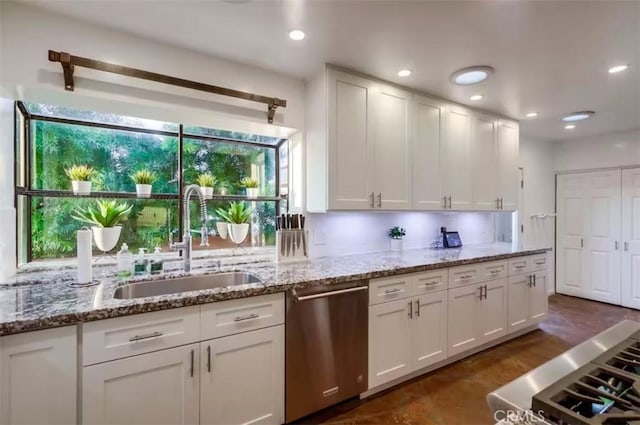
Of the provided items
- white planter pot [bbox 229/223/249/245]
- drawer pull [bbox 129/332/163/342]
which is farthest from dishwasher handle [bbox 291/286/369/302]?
white planter pot [bbox 229/223/249/245]

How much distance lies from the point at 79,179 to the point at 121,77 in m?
0.74

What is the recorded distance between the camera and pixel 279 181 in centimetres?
298

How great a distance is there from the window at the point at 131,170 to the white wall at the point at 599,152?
4.87 m

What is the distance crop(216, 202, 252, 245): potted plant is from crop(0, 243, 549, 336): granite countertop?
20 centimetres

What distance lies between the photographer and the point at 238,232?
2.64 m

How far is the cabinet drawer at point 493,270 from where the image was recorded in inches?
118

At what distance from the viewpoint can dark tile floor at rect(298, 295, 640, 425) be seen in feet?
6.95

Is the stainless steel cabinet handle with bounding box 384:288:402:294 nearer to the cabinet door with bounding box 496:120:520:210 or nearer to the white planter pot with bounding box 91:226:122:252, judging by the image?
the white planter pot with bounding box 91:226:122:252

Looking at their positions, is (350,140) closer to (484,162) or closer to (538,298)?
(484,162)

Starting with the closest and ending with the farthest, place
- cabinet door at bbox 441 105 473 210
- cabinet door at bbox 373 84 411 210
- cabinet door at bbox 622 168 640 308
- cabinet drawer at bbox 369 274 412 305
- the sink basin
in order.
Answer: the sink basin
cabinet drawer at bbox 369 274 412 305
cabinet door at bbox 373 84 411 210
cabinet door at bbox 441 105 473 210
cabinet door at bbox 622 168 640 308

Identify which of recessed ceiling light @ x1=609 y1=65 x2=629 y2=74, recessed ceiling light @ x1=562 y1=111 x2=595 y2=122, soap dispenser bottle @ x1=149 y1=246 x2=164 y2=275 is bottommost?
soap dispenser bottle @ x1=149 y1=246 x2=164 y2=275

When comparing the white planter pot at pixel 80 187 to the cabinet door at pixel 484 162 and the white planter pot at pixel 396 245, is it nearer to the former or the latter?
the white planter pot at pixel 396 245

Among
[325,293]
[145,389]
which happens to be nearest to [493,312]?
[325,293]

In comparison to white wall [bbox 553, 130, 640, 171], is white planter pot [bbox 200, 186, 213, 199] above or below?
below
